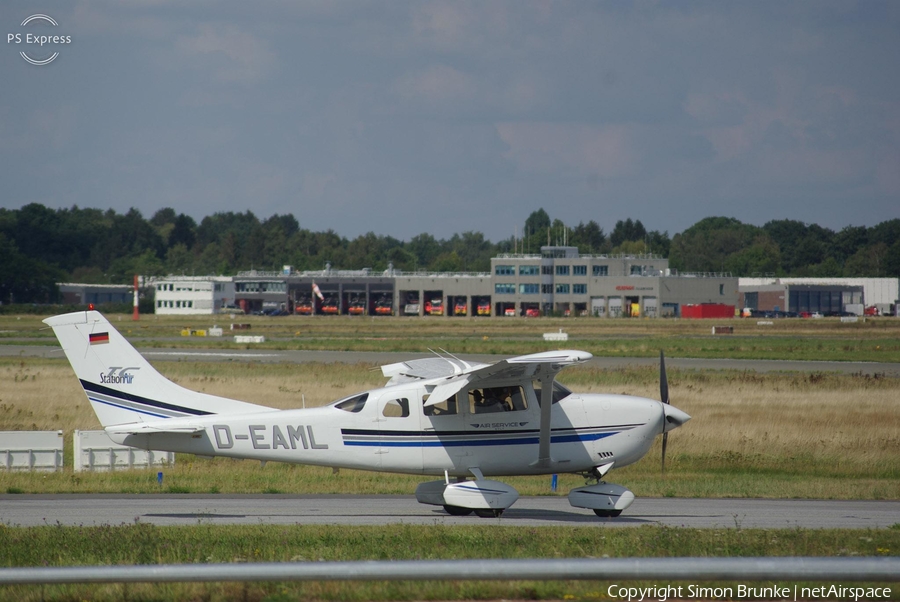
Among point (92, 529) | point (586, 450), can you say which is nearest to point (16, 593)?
point (92, 529)

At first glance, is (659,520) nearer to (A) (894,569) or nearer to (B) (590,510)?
(B) (590,510)

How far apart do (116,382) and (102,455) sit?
18.8ft

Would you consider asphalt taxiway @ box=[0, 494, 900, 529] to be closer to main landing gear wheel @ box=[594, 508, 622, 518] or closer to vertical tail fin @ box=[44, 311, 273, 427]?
main landing gear wheel @ box=[594, 508, 622, 518]

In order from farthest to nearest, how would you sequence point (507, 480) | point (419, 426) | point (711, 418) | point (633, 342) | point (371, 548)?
point (633, 342) → point (711, 418) → point (507, 480) → point (419, 426) → point (371, 548)

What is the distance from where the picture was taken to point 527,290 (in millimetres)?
126750

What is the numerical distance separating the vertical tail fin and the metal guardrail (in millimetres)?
8798

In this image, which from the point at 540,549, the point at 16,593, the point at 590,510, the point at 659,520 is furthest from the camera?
the point at 590,510

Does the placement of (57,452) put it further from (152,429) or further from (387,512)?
(387,512)

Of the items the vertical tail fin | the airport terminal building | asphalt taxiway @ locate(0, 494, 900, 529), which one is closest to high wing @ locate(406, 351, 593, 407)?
asphalt taxiway @ locate(0, 494, 900, 529)

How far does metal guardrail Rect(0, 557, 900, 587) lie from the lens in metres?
5.34

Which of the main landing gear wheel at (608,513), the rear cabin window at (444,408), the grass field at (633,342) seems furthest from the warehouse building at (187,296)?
the main landing gear wheel at (608,513)

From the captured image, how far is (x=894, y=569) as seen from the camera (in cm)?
535

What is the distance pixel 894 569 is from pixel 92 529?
9359 millimetres

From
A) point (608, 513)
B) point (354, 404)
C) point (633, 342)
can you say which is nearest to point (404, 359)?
point (633, 342)
